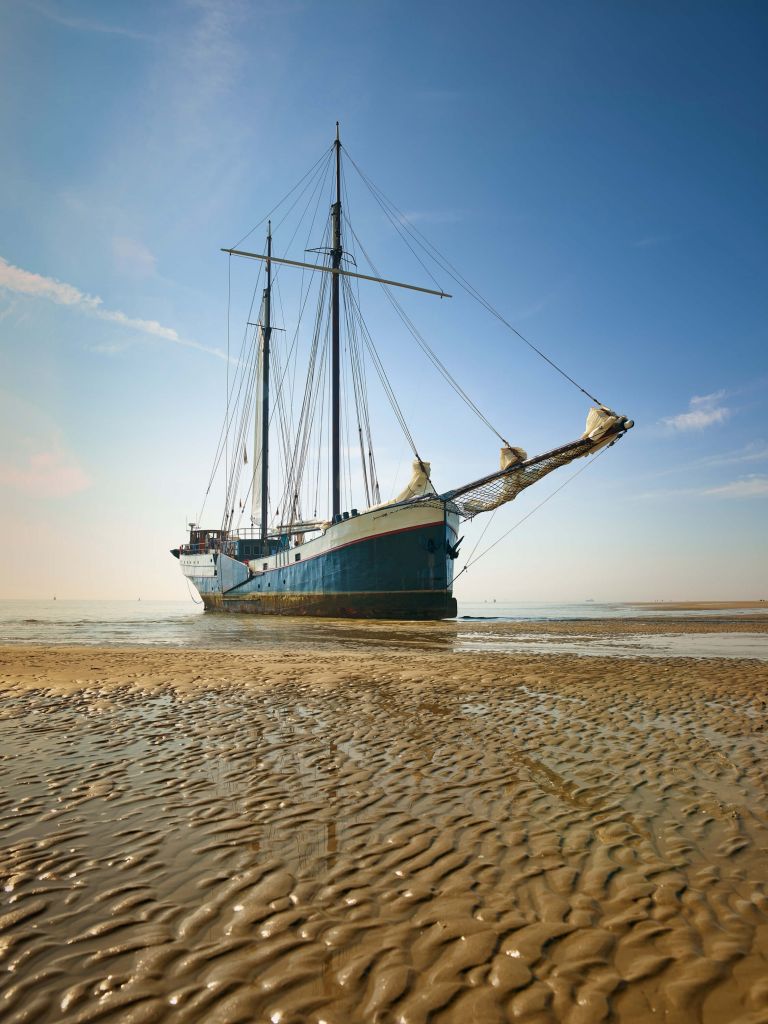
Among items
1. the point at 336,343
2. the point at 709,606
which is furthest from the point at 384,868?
the point at 709,606

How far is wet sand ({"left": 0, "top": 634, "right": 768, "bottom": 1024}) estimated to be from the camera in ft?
7.69

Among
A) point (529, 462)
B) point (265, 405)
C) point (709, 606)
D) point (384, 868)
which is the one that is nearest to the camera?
point (384, 868)

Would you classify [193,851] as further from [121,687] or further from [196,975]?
[121,687]

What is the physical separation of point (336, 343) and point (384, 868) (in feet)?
123

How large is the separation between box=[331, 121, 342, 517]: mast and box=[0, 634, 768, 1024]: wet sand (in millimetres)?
28542

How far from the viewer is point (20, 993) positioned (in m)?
2.31

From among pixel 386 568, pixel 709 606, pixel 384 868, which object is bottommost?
pixel 709 606

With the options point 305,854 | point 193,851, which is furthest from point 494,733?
point 193,851

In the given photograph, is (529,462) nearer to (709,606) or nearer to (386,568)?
(386,568)

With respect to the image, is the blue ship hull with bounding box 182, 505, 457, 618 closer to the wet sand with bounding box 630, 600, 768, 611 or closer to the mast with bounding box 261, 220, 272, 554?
the mast with bounding box 261, 220, 272, 554

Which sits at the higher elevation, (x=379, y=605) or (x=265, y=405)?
(x=265, y=405)

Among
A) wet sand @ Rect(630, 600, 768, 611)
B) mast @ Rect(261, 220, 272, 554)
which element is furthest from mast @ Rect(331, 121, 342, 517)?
wet sand @ Rect(630, 600, 768, 611)

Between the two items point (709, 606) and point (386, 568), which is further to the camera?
point (709, 606)

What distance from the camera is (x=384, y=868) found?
135 inches
